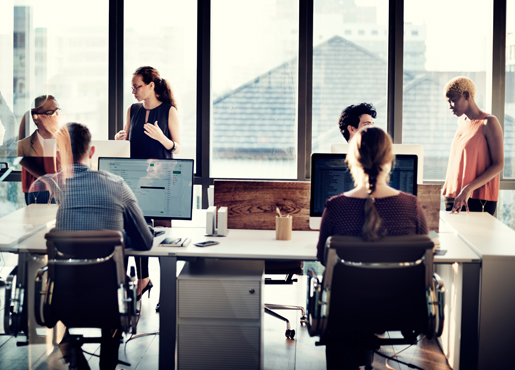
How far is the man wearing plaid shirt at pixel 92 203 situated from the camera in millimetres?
2443

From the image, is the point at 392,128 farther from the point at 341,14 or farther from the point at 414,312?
the point at 414,312

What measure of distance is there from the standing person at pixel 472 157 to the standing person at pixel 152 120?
1.99 meters

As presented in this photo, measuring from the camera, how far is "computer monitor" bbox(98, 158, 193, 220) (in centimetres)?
303

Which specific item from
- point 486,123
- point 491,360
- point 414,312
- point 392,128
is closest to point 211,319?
point 414,312

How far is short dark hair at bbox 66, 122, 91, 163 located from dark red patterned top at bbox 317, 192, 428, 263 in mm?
1149

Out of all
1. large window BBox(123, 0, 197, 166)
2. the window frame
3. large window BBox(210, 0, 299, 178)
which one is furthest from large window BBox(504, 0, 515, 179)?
large window BBox(123, 0, 197, 166)

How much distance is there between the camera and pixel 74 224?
2.43 meters

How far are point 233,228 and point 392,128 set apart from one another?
2459mm

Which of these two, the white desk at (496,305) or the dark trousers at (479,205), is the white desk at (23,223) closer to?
the white desk at (496,305)

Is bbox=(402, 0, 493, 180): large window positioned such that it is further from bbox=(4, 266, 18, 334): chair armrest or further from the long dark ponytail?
bbox=(4, 266, 18, 334): chair armrest

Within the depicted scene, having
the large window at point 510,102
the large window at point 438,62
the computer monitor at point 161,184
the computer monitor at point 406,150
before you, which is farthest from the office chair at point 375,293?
the large window at point 510,102

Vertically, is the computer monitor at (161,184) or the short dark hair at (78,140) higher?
the short dark hair at (78,140)

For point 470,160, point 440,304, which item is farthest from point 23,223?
point 470,160

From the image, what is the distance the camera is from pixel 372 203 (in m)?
2.24
